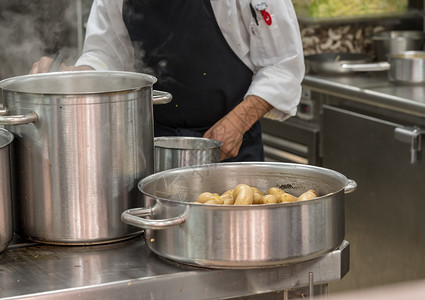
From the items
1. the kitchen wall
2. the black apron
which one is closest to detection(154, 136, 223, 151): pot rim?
the black apron

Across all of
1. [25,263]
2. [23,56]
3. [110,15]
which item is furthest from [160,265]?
[110,15]

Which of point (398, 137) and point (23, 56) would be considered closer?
point (23, 56)

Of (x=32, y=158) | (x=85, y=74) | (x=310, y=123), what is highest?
(x=85, y=74)

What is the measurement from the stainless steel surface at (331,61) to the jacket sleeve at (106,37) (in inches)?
58.1

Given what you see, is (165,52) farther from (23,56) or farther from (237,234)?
(237,234)

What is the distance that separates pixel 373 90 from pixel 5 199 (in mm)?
2169

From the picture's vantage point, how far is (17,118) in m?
1.28

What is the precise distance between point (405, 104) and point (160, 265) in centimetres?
191

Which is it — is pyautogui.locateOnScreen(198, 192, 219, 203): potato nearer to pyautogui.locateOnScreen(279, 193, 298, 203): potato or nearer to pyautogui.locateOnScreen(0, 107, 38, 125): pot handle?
pyautogui.locateOnScreen(279, 193, 298, 203): potato

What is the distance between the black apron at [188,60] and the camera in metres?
2.14

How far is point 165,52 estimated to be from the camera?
218 cm

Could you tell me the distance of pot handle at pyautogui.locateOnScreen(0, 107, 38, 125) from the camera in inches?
50.1

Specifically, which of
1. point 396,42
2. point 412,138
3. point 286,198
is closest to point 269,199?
point 286,198

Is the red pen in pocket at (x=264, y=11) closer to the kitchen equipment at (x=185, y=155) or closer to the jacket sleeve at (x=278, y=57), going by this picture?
the jacket sleeve at (x=278, y=57)
